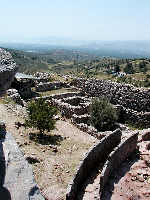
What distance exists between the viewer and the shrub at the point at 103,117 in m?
26.8

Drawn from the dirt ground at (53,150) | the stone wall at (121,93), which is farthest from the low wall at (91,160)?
the stone wall at (121,93)

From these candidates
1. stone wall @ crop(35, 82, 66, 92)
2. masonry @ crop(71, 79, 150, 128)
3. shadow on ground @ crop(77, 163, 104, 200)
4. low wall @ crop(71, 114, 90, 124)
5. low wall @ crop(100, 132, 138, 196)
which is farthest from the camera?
stone wall @ crop(35, 82, 66, 92)

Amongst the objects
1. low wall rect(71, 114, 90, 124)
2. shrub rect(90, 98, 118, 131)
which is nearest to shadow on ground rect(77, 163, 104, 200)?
shrub rect(90, 98, 118, 131)

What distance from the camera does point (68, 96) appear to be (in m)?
33.7

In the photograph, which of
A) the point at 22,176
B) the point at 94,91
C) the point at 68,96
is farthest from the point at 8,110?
the point at 22,176

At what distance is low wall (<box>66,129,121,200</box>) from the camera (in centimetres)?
1385

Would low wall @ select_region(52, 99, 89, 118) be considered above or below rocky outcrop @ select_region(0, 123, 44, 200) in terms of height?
below

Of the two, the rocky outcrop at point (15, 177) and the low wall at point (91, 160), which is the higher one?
the rocky outcrop at point (15, 177)

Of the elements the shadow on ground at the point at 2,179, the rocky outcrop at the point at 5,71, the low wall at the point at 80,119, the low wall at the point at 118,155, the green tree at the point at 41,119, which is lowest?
the low wall at the point at 80,119

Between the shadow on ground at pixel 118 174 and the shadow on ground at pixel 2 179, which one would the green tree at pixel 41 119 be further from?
the shadow on ground at pixel 2 179

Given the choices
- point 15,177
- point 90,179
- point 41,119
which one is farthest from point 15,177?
point 41,119

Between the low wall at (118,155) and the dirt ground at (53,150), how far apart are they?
1.48 metres

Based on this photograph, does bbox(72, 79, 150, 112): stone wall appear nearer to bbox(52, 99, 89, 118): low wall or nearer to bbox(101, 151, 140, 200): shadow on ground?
bbox(52, 99, 89, 118): low wall

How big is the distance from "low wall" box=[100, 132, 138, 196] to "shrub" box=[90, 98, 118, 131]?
276 inches
